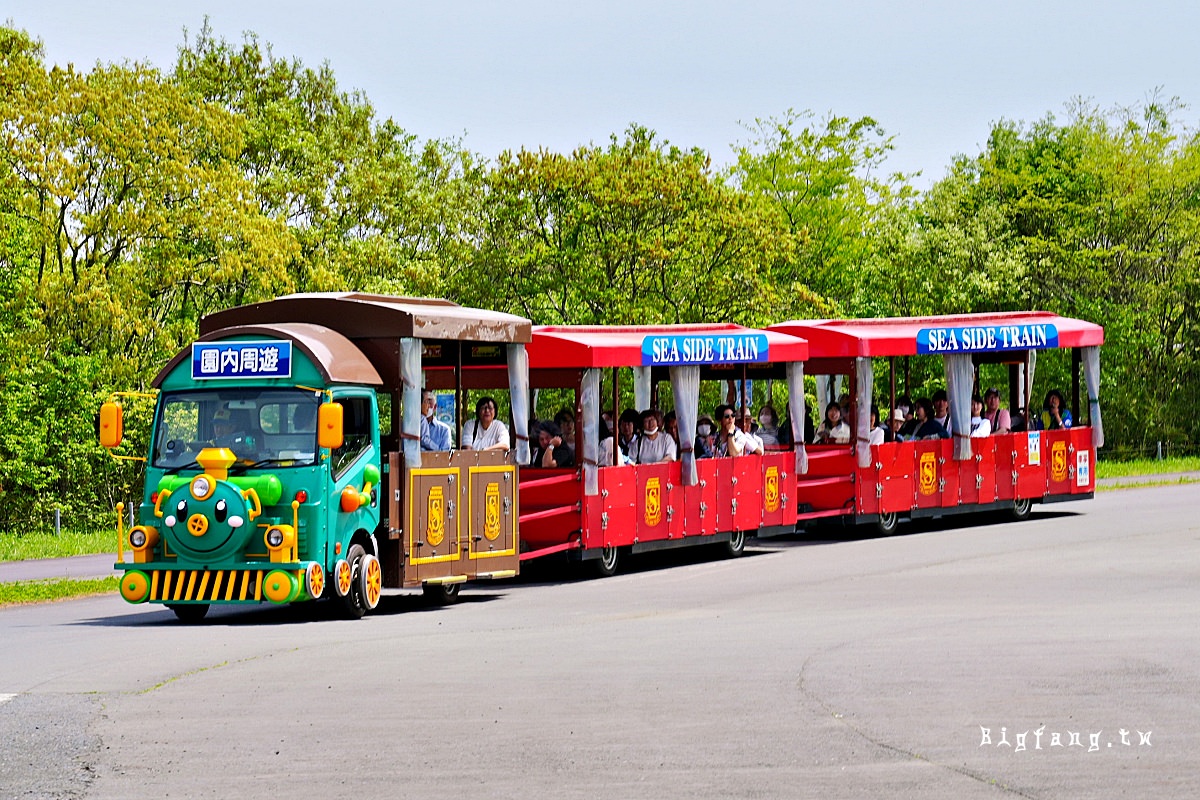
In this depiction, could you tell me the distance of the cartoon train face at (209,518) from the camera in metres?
17.2

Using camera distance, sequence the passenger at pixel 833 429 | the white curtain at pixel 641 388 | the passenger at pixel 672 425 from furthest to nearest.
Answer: the passenger at pixel 833 429
the white curtain at pixel 641 388
the passenger at pixel 672 425

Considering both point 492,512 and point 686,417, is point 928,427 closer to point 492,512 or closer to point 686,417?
point 686,417

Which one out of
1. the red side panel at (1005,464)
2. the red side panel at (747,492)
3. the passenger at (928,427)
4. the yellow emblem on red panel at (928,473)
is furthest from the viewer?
the red side panel at (1005,464)

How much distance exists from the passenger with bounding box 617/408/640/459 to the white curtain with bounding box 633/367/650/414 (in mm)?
1211

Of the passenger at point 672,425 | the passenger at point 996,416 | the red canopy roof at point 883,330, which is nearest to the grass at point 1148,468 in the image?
the red canopy roof at point 883,330

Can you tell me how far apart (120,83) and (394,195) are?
59.2 ft

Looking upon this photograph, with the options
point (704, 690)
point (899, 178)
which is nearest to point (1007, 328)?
point (704, 690)

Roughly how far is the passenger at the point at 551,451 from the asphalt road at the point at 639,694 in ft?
7.59

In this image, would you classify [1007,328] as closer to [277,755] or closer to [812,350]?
[812,350]

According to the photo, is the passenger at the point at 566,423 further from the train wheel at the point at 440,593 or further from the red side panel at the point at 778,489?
the train wheel at the point at 440,593

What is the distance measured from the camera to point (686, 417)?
2445cm

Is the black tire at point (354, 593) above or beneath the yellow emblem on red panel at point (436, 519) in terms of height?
beneath

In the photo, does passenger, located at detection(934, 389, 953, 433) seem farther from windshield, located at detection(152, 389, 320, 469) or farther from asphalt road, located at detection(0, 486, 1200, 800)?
windshield, located at detection(152, 389, 320, 469)

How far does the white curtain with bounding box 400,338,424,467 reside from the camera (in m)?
18.7
